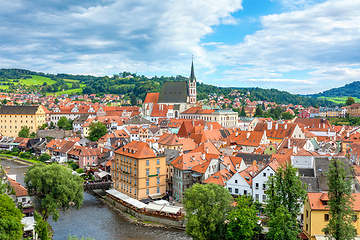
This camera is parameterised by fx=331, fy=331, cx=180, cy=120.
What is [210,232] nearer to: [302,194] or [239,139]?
[302,194]

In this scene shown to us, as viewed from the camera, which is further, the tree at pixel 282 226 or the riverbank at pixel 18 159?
the riverbank at pixel 18 159

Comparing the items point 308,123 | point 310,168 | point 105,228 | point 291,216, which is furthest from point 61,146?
point 308,123

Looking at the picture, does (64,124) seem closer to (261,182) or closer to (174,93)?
(174,93)

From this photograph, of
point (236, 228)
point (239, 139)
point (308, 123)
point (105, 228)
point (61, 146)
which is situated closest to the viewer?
point (236, 228)

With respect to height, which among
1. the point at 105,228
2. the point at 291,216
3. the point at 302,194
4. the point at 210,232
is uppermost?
the point at 302,194

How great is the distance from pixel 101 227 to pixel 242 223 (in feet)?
52.9

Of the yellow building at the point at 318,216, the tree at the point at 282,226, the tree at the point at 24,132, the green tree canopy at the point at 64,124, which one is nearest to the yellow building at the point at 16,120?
the tree at the point at 24,132

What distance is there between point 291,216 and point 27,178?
2685 centimetres

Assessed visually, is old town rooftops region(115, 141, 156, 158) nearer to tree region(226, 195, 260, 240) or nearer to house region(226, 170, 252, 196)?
house region(226, 170, 252, 196)

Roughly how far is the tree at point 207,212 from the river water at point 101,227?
5691 millimetres

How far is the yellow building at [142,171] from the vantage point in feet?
137

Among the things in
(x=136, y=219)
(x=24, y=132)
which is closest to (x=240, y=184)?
(x=136, y=219)

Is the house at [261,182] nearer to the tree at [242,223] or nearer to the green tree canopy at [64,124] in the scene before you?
the tree at [242,223]

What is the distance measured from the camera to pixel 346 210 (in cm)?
2388
